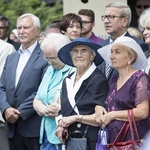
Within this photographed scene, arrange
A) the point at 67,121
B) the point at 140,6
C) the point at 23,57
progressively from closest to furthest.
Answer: the point at 67,121 < the point at 23,57 < the point at 140,6

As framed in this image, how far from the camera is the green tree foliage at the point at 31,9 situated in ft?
79.8

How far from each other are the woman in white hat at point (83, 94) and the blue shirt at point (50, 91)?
1.52 feet

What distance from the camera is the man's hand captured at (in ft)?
30.7

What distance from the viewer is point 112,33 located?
8805 millimetres

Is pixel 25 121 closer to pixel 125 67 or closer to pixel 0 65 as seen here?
pixel 0 65

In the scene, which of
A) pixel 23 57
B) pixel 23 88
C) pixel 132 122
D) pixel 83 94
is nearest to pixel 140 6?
pixel 23 57

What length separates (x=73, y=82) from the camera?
27.1 ft

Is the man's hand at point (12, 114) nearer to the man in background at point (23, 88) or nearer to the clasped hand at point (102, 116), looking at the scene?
the man in background at point (23, 88)

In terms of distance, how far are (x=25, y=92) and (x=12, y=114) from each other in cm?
33

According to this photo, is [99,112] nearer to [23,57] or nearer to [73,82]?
[73,82]

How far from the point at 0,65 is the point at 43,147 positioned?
6.63 ft

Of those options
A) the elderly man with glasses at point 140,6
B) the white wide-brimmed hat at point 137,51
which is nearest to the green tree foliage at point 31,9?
the elderly man with glasses at point 140,6

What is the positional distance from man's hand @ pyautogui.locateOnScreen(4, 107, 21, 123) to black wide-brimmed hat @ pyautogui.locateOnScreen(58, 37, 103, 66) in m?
1.21

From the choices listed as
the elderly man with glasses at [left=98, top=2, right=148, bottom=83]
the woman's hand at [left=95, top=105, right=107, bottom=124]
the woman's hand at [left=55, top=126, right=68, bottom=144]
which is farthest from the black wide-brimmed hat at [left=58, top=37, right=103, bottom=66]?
the woman's hand at [left=55, top=126, right=68, bottom=144]
